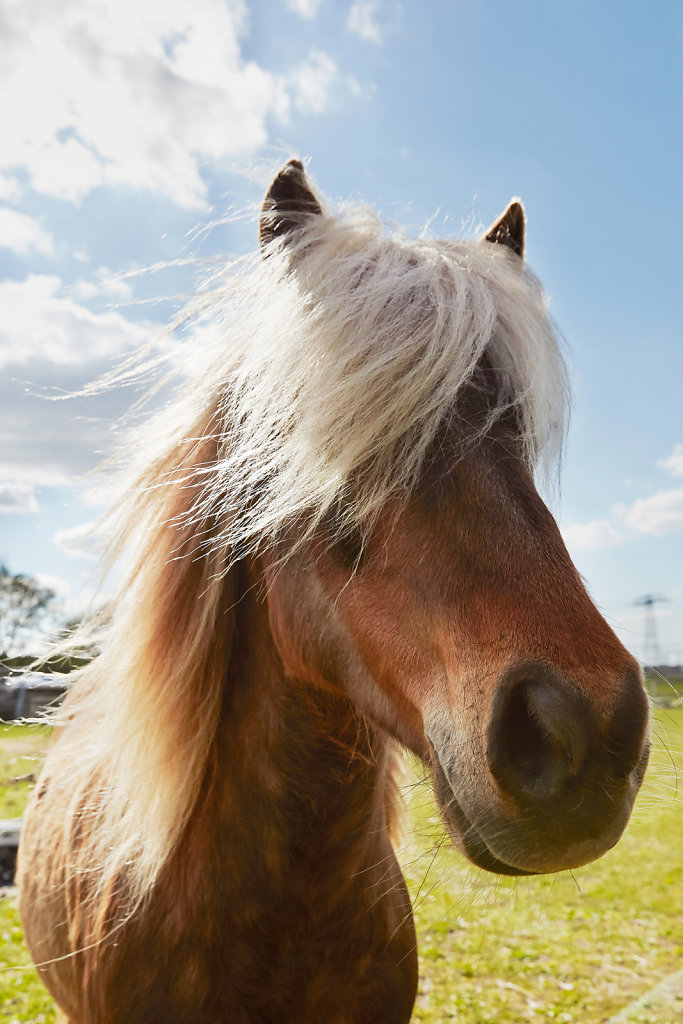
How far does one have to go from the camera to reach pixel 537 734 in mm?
1081

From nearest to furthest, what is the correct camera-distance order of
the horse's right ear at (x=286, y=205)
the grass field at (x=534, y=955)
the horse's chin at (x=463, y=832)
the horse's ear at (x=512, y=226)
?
1. the horse's chin at (x=463, y=832)
2. the horse's right ear at (x=286, y=205)
3. the horse's ear at (x=512, y=226)
4. the grass field at (x=534, y=955)

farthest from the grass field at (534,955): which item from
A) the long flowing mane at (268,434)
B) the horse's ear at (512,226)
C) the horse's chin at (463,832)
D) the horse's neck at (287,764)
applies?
the horse's ear at (512,226)

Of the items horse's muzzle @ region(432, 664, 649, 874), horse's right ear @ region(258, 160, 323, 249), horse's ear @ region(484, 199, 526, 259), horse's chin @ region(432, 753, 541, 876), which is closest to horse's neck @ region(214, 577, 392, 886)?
horse's chin @ region(432, 753, 541, 876)

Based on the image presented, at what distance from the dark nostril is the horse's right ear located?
4.38 ft

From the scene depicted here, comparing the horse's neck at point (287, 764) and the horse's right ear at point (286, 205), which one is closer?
the horse's neck at point (287, 764)

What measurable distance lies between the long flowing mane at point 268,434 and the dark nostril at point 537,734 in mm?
454

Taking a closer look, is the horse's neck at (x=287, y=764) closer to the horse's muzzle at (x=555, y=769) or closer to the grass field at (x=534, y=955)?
the horse's muzzle at (x=555, y=769)

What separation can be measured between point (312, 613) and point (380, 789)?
27.5 inches

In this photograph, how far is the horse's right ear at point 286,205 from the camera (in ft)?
5.98

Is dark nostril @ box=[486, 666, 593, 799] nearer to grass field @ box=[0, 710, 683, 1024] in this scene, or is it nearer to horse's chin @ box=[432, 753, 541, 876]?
horse's chin @ box=[432, 753, 541, 876]

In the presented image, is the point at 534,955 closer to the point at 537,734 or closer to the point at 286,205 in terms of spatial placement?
the point at 537,734

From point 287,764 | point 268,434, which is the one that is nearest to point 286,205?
point 268,434

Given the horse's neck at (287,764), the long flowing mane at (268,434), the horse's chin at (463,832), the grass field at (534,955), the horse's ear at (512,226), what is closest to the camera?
the horse's chin at (463,832)

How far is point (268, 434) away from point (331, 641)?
503 mm
